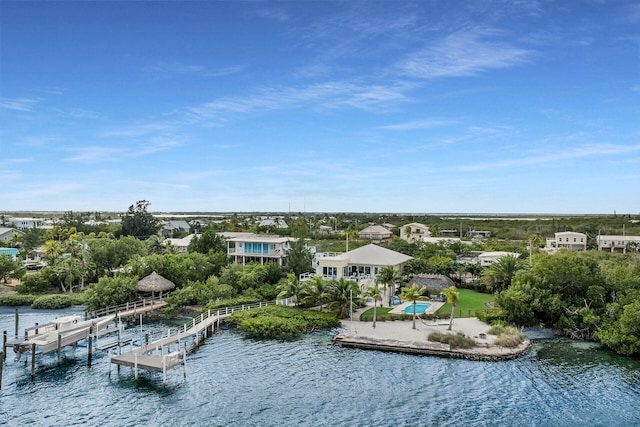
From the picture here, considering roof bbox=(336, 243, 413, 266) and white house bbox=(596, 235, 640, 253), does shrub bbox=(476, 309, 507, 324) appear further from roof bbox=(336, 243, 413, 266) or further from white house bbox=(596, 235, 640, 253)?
white house bbox=(596, 235, 640, 253)

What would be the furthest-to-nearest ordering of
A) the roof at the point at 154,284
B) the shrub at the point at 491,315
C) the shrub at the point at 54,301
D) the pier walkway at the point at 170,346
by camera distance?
the shrub at the point at 54,301 → the roof at the point at 154,284 → the shrub at the point at 491,315 → the pier walkway at the point at 170,346

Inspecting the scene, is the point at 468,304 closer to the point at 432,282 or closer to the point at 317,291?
the point at 432,282

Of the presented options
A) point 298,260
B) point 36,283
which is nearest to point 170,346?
point 298,260

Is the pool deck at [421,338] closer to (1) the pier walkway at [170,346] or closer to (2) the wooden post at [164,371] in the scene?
(1) the pier walkway at [170,346]

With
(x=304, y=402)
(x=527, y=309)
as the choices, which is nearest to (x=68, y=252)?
(x=304, y=402)

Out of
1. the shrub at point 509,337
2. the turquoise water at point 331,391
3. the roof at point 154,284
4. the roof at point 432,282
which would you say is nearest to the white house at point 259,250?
the roof at point 154,284

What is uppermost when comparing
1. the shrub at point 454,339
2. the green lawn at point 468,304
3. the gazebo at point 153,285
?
the gazebo at point 153,285

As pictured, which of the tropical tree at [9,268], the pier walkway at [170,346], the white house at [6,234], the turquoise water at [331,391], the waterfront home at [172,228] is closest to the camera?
the turquoise water at [331,391]
